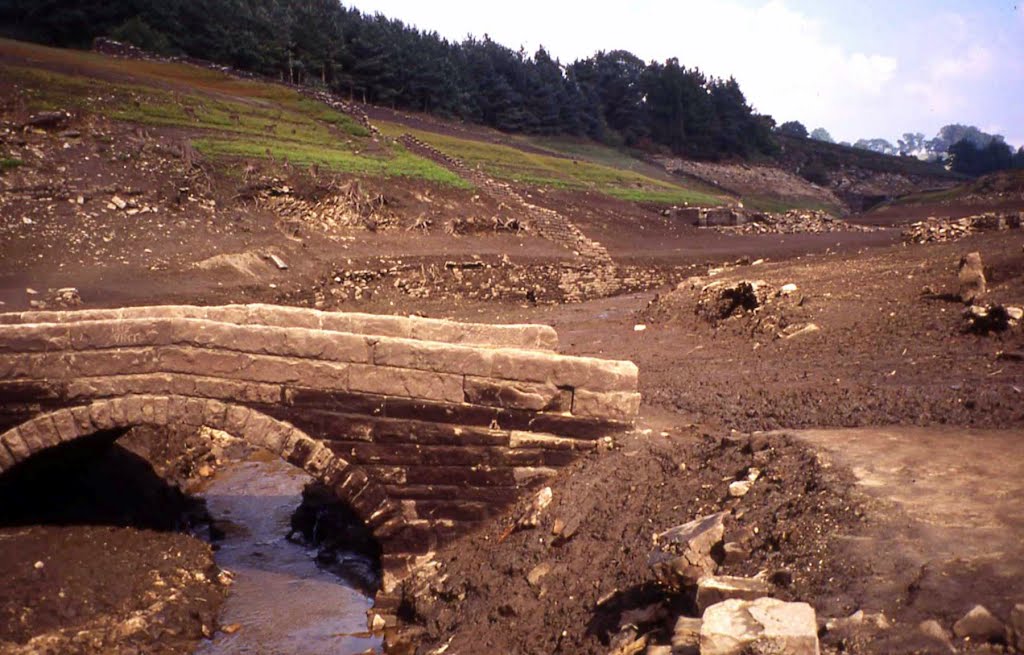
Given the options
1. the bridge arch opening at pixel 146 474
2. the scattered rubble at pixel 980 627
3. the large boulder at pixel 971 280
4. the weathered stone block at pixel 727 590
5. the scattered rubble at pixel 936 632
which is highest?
the large boulder at pixel 971 280

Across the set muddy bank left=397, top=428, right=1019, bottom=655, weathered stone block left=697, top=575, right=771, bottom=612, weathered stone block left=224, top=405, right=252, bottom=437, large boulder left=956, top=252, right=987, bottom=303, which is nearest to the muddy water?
muddy bank left=397, top=428, right=1019, bottom=655

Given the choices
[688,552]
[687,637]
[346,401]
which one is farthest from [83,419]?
[687,637]

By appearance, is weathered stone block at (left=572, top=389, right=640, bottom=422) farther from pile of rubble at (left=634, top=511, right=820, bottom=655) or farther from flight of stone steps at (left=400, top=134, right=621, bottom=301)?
flight of stone steps at (left=400, top=134, right=621, bottom=301)

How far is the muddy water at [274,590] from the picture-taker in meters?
8.48

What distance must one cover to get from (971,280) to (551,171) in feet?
107

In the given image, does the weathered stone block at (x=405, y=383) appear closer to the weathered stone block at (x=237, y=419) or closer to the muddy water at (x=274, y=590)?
the weathered stone block at (x=237, y=419)

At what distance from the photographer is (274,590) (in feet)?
31.7

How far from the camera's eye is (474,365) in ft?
25.9

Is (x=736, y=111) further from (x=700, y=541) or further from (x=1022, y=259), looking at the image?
(x=700, y=541)

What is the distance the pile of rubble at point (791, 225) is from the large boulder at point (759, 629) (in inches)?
1426

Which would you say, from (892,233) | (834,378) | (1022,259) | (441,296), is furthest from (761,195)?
(834,378)

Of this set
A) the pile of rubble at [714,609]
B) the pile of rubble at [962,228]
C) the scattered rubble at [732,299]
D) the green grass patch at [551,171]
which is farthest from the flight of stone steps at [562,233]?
the pile of rubble at [714,609]

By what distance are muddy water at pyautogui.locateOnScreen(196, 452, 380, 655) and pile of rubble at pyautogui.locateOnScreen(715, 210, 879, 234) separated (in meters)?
30.9

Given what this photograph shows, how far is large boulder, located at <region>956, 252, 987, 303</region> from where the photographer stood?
13.2 m
